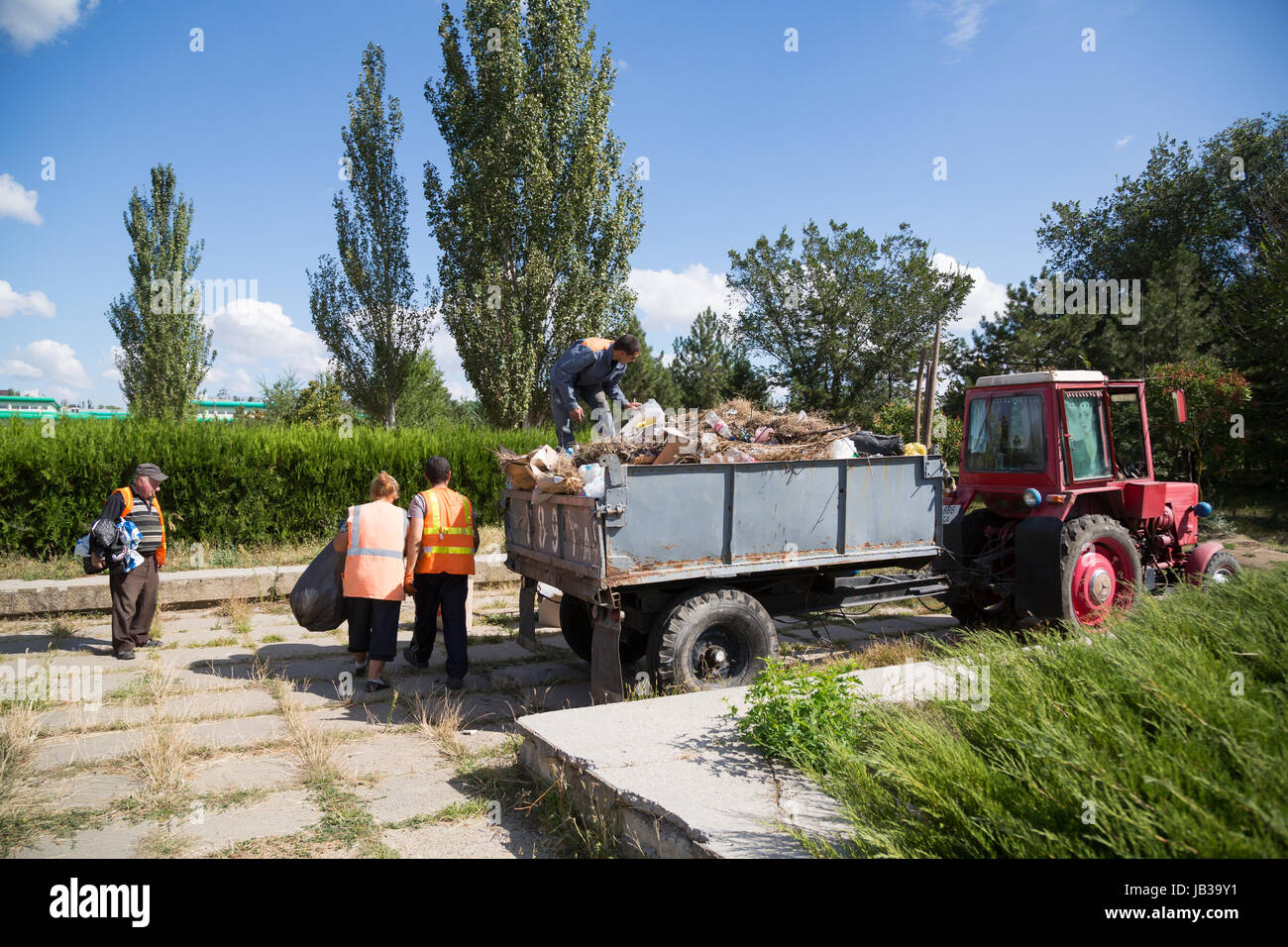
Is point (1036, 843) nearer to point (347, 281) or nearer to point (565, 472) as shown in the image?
point (565, 472)

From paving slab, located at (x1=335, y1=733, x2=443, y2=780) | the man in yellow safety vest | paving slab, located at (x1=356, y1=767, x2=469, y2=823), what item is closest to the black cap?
the man in yellow safety vest

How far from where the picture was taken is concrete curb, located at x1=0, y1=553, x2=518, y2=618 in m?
8.48

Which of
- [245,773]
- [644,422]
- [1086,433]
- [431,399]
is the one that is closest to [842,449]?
[644,422]

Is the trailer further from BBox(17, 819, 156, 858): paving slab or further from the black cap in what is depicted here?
the black cap

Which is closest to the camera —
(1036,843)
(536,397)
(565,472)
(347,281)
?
(1036,843)

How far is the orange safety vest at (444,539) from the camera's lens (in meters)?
6.08

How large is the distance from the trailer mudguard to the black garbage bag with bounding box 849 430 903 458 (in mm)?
1245

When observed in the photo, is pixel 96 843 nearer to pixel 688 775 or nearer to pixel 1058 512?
pixel 688 775

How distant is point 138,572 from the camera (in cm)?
731

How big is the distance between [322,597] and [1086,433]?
Result: 23.2 ft
